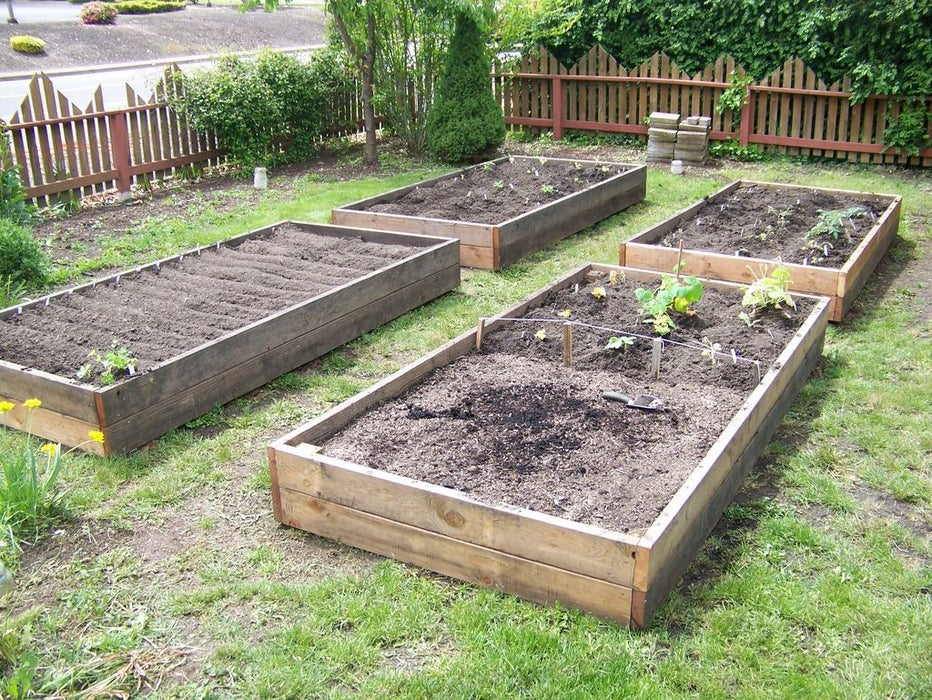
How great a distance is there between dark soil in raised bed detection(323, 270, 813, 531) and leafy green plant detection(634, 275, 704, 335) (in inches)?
3.3

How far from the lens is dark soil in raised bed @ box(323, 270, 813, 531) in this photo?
3885mm

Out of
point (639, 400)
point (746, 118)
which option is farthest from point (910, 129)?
point (639, 400)

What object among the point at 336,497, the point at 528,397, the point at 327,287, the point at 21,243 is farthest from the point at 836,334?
the point at 21,243

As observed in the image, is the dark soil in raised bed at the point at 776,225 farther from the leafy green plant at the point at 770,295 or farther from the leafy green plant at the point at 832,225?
the leafy green plant at the point at 770,295

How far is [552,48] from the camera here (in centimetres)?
1405

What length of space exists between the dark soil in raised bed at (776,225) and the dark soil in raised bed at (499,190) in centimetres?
160

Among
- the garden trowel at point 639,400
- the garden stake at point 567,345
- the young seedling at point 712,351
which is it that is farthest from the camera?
the garden stake at point 567,345

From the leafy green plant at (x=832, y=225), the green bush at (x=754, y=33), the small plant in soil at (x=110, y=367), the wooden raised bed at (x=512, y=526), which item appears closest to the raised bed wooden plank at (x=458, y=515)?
the wooden raised bed at (x=512, y=526)

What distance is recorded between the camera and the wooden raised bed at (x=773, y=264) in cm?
648

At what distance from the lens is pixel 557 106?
45.2ft

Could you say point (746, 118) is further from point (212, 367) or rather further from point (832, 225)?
point (212, 367)

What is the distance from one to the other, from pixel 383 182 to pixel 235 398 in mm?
6291

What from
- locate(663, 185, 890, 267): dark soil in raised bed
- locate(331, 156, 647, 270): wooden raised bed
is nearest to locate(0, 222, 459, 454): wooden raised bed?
locate(331, 156, 647, 270): wooden raised bed

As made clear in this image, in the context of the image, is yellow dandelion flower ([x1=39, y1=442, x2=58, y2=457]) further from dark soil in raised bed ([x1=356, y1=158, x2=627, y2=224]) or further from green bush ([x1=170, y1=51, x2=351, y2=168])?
green bush ([x1=170, y1=51, x2=351, y2=168])
